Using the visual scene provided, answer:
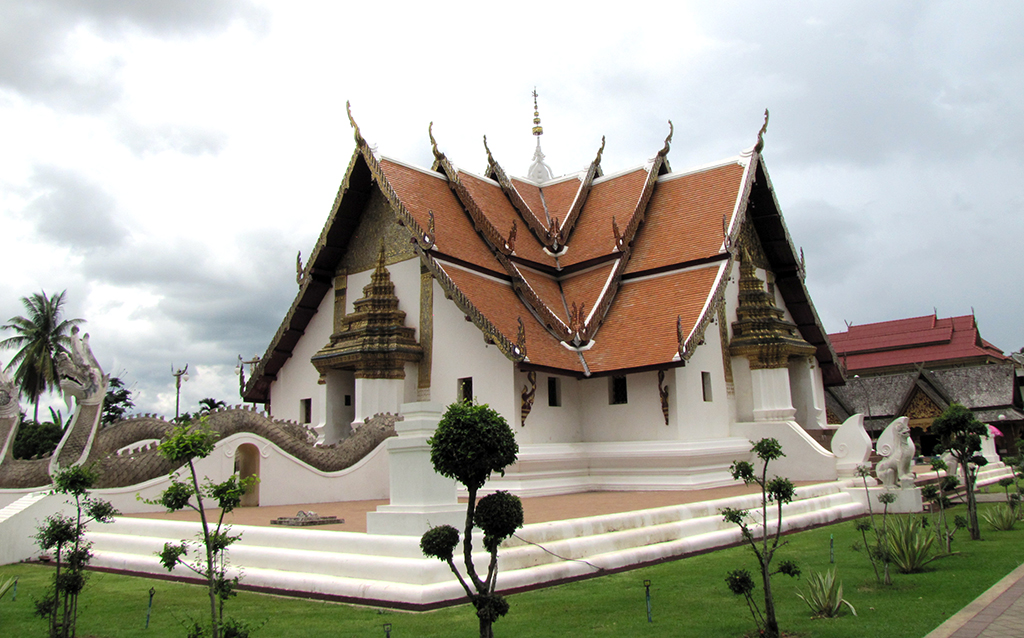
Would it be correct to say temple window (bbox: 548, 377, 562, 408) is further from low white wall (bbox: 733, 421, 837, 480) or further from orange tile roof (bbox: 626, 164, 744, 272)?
low white wall (bbox: 733, 421, 837, 480)

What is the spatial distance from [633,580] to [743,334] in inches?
356

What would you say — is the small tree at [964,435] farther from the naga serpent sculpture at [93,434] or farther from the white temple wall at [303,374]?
the white temple wall at [303,374]

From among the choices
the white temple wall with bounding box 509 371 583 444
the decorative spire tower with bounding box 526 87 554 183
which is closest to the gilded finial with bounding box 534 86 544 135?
the decorative spire tower with bounding box 526 87 554 183

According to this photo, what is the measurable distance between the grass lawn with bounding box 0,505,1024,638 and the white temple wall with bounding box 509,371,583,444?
17.1 ft

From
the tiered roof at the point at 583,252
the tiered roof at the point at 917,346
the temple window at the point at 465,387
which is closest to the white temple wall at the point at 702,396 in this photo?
the tiered roof at the point at 583,252

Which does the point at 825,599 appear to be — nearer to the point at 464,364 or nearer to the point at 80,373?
the point at 464,364

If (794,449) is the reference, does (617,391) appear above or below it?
above

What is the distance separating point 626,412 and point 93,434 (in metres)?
7.97

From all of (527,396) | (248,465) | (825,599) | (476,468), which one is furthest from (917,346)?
(476,468)

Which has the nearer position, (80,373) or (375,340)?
(80,373)

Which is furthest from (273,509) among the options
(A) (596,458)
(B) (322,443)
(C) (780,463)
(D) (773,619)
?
(C) (780,463)

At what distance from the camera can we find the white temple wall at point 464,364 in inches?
488

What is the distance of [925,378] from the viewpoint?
2566 centimetres

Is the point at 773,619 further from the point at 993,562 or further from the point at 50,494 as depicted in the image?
the point at 50,494
